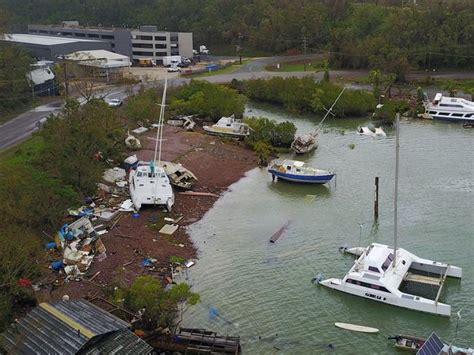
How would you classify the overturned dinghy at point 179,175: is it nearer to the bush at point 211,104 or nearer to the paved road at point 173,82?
the paved road at point 173,82

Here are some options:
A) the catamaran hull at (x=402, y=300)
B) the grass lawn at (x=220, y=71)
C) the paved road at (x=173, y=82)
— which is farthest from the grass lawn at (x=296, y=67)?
the catamaran hull at (x=402, y=300)

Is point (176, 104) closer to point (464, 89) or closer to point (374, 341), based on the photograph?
point (464, 89)

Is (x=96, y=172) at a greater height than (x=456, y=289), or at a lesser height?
greater

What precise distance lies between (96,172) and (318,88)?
107 feet

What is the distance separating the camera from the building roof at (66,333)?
1920 centimetres

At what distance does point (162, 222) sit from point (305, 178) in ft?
37.5

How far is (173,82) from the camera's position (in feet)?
229

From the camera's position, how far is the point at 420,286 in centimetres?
2666

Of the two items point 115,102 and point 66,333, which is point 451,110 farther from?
point 66,333

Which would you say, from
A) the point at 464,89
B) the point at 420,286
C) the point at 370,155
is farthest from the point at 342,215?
the point at 464,89

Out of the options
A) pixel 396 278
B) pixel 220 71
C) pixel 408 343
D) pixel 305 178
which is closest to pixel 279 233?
pixel 396 278

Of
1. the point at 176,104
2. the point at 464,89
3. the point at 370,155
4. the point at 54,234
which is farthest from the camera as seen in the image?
the point at 464,89

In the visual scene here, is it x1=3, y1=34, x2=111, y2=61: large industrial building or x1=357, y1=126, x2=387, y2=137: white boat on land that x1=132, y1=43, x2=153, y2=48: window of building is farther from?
x1=357, y1=126, x2=387, y2=137: white boat on land

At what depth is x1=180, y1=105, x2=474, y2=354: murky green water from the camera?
2397 centimetres
